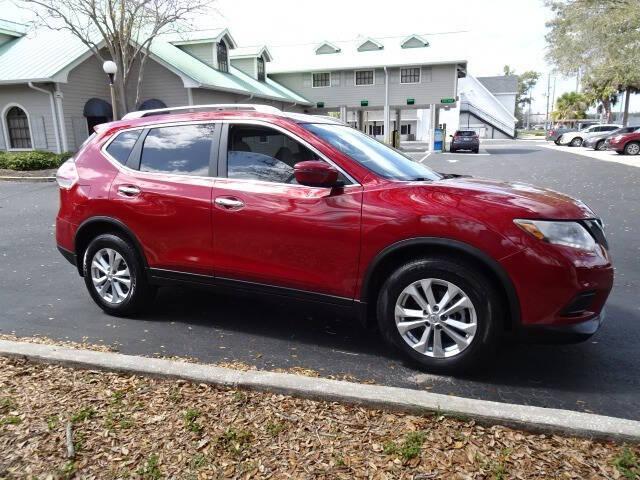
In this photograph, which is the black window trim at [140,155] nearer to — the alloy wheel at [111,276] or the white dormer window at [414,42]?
the alloy wheel at [111,276]

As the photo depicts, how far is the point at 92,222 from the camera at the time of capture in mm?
4473

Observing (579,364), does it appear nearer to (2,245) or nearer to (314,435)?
(314,435)

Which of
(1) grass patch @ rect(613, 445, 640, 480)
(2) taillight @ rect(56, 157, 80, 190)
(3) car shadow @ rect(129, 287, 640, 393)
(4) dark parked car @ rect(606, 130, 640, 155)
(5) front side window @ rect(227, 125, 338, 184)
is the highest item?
(5) front side window @ rect(227, 125, 338, 184)

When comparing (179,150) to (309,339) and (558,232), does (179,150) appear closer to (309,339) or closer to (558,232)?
(309,339)

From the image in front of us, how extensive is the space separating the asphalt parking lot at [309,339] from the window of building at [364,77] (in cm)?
3076

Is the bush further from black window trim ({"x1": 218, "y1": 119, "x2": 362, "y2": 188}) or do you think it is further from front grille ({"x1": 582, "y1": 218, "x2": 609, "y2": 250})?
front grille ({"x1": 582, "y1": 218, "x2": 609, "y2": 250})

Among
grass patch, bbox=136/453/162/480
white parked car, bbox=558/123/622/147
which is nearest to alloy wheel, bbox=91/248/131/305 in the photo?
grass patch, bbox=136/453/162/480

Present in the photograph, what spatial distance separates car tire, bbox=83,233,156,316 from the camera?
14.4 ft

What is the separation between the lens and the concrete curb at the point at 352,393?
8.61 feet

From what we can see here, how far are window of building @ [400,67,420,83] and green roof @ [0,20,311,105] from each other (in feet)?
37.0

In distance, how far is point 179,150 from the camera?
422 centimetres

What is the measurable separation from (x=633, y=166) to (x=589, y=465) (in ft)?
69.4

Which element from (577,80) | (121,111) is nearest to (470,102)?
(577,80)

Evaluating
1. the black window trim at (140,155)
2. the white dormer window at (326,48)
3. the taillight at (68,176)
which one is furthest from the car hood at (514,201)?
the white dormer window at (326,48)
